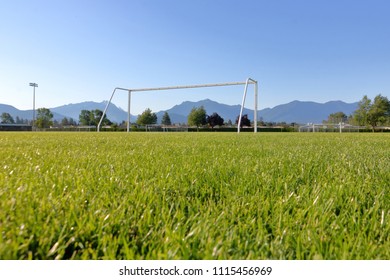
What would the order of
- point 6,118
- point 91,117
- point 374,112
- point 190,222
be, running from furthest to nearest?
1. point 6,118
2. point 91,117
3. point 374,112
4. point 190,222

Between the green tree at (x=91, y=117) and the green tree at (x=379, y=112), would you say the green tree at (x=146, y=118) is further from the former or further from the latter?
the green tree at (x=379, y=112)

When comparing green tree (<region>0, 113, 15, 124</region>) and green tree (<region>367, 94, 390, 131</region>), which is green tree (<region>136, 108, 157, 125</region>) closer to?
green tree (<region>367, 94, 390, 131</region>)

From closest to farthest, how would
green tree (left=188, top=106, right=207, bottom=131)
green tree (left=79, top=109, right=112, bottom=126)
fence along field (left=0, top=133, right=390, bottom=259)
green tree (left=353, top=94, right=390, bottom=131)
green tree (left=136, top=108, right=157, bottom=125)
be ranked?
1. fence along field (left=0, top=133, right=390, bottom=259)
2. green tree (left=353, top=94, right=390, bottom=131)
3. green tree (left=136, top=108, right=157, bottom=125)
4. green tree (left=188, top=106, right=207, bottom=131)
5. green tree (left=79, top=109, right=112, bottom=126)

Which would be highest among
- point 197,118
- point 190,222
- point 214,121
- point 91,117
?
point 197,118

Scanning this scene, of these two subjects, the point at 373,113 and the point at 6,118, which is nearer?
the point at 373,113

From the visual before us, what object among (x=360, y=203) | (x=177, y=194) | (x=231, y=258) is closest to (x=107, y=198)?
(x=177, y=194)

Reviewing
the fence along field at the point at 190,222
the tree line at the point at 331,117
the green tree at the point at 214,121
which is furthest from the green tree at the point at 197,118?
the fence along field at the point at 190,222

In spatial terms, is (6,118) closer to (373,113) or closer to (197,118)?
(197,118)

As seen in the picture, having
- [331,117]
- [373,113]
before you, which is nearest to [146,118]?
[331,117]

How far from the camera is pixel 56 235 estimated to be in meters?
0.79

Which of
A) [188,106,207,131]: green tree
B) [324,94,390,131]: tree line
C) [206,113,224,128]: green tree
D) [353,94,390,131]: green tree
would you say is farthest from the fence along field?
[206,113,224,128]: green tree

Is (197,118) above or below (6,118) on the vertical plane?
below

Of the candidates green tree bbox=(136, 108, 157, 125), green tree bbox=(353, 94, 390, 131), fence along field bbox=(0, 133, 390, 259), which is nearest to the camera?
fence along field bbox=(0, 133, 390, 259)
